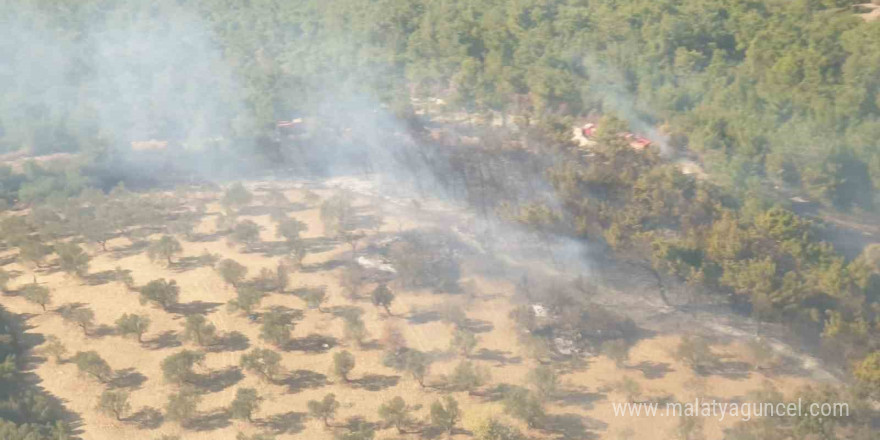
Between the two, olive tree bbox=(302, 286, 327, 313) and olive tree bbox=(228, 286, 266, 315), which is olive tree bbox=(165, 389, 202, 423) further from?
olive tree bbox=(302, 286, 327, 313)

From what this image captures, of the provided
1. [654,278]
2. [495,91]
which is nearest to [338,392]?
[654,278]

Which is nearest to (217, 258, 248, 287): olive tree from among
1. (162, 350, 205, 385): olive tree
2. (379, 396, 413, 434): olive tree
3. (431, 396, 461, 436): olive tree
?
(162, 350, 205, 385): olive tree

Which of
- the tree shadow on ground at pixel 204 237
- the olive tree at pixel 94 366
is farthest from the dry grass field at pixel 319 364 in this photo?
the tree shadow on ground at pixel 204 237

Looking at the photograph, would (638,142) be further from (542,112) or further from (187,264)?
(187,264)

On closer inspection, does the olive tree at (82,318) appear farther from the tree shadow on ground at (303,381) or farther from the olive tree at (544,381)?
the olive tree at (544,381)

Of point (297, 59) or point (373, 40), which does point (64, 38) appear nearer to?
point (297, 59)
